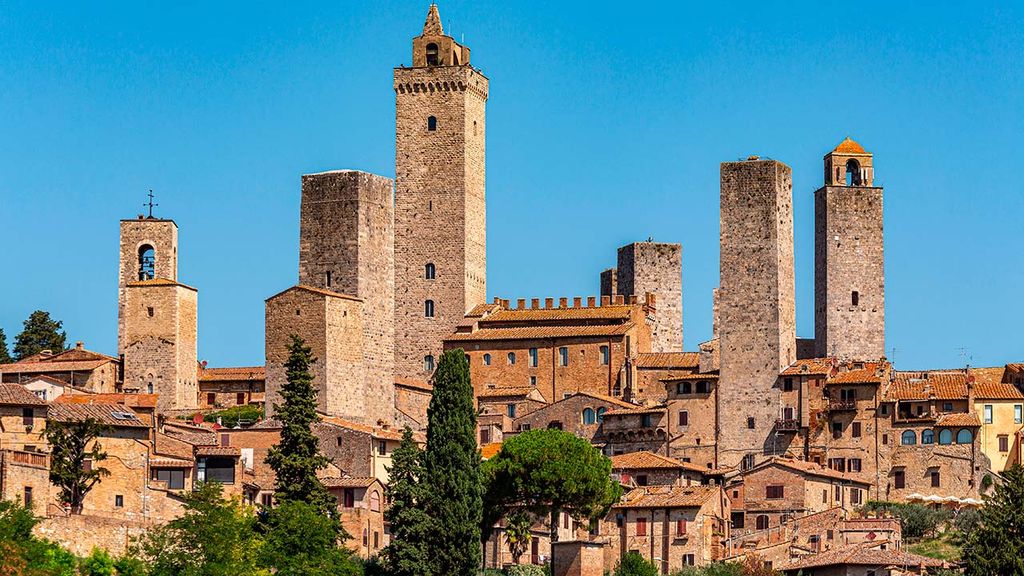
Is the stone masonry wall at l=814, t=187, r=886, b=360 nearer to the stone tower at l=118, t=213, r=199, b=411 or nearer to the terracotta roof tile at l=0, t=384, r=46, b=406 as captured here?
the stone tower at l=118, t=213, r=199, b=411

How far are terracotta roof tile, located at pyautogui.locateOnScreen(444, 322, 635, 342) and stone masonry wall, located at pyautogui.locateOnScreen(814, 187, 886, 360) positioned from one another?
7.86 metres

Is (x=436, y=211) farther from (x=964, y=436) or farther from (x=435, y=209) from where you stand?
(x=964, y=436)

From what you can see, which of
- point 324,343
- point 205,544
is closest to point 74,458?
point 205,544

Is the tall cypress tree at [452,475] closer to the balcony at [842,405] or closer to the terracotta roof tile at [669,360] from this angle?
the balcony at [842,405]

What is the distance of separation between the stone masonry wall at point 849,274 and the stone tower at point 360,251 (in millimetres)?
17064

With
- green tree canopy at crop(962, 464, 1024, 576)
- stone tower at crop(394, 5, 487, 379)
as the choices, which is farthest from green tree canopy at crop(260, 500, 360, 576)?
stone tower at crop(394, 5, 487, 379)

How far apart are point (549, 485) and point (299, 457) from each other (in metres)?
8.35

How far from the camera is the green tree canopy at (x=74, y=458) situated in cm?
6925

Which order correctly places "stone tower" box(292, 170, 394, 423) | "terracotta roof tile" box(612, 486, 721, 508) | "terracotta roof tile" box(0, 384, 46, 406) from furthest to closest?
"stone tower" box(292, 170, 394, 423), "terracotta roof tile" box(612, 486, 721, 508), "terracotta roof tile" box(0, 384, 46, 406)

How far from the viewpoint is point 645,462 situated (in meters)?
85.0

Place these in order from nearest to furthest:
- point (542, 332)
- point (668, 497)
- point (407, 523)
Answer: point (407, 523)
point (668, 497)
point (542, 332)

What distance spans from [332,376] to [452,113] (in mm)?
17358

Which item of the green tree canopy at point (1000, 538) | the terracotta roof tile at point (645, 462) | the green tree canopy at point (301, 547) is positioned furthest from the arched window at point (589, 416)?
the green tree canopy at point (301, 547)

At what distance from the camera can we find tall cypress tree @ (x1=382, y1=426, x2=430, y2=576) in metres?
69.8
